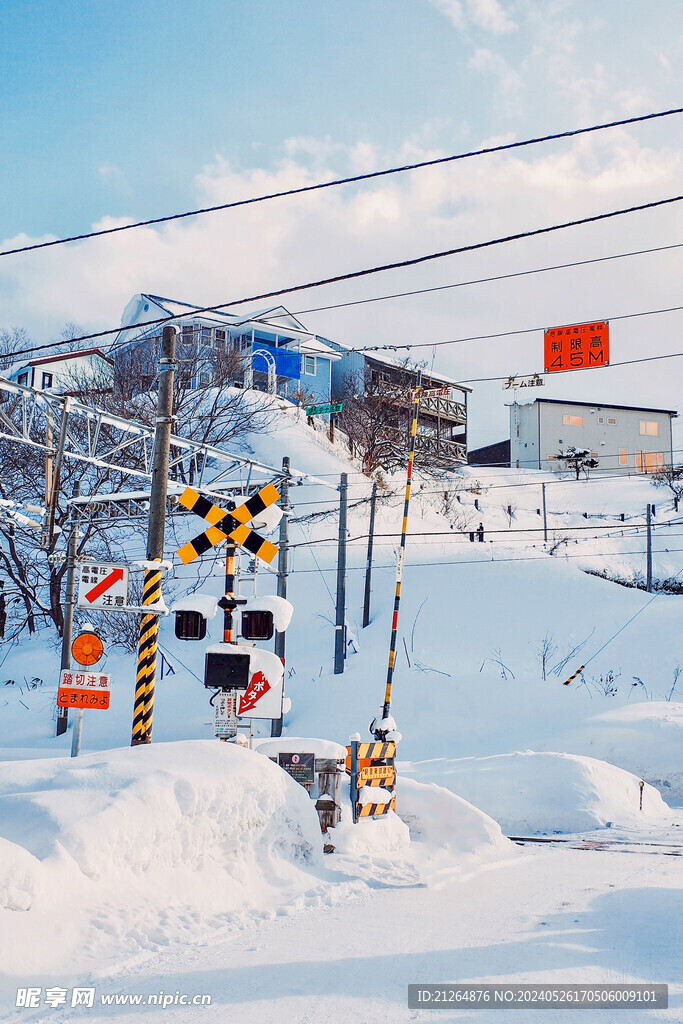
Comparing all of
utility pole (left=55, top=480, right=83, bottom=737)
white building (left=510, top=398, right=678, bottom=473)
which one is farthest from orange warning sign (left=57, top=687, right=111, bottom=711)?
white building (left=510, top=398, right=678, bottom=473)

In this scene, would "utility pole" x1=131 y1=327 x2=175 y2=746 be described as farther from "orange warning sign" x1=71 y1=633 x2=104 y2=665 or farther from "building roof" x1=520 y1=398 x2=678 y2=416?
"building roof" x1=520 y1=398 x2=678 y2=416

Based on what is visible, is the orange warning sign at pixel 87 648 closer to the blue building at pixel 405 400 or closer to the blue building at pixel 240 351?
the blue building at pixel 240 351

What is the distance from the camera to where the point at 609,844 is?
40.7 ft

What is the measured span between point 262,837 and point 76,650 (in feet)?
15.5

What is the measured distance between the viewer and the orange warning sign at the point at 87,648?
11.9 m

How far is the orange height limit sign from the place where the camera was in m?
13.3

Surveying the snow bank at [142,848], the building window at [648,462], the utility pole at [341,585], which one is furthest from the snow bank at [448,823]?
the building window at [648,462]

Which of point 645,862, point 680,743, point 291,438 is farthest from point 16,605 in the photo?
point 645,862

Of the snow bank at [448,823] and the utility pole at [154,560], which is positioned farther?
Result: the utility pole at [154,560]

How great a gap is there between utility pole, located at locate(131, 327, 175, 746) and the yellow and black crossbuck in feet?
2.40

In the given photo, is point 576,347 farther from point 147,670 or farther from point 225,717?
point 147,670

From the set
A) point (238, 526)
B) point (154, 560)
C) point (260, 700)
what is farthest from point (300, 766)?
point (154, 560)

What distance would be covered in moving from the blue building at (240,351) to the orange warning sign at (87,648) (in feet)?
108

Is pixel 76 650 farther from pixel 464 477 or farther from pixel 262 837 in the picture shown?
pixel 464 477
